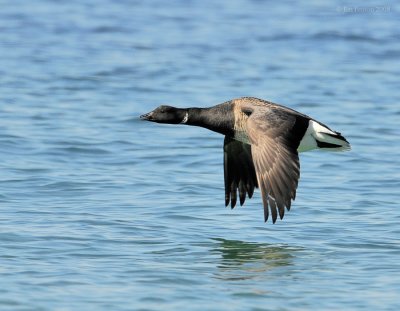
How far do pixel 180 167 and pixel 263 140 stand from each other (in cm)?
394

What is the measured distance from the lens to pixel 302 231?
11.1 m

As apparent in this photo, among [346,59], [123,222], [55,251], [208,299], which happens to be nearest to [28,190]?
[123,222]

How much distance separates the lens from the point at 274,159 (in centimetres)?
1006

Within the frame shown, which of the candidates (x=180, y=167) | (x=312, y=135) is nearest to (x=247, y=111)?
(x=312, y=135)

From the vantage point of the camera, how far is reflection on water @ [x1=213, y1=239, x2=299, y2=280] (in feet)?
31.6

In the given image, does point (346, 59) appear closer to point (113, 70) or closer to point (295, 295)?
point (113, 70)

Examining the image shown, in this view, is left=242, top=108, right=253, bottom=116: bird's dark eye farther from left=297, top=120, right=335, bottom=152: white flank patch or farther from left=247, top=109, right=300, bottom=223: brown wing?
left=297, top=120, right=335, bottom=152: white flank patch

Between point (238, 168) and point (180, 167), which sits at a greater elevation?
point (238, 168)

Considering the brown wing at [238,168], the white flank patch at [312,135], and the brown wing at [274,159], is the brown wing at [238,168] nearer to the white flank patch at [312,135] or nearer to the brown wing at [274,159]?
the white flank patch at [312,135]

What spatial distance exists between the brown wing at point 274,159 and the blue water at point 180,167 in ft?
1.93

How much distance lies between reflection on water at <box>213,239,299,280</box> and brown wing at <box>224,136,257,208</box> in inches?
55.6

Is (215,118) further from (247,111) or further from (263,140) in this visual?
(263,140)

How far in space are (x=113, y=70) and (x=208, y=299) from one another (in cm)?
1286

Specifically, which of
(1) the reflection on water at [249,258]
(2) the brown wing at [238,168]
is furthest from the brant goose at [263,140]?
(1) the reflection on water at [249,258]
